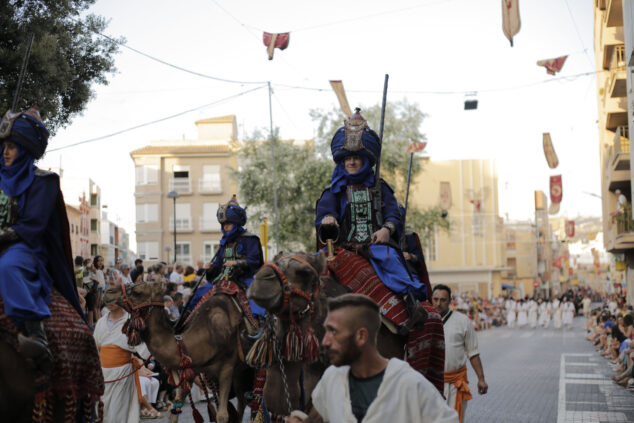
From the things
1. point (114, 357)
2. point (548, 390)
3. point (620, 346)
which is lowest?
point (548, 390)

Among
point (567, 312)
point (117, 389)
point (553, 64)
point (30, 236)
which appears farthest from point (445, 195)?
point (30, 236)

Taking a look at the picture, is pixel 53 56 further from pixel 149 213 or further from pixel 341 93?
pixel 149 213

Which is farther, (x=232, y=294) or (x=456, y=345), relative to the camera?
(x=456, y=345)

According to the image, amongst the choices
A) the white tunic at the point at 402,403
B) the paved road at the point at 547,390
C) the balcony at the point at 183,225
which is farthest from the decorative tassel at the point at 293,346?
the balcony at the point at 183,225

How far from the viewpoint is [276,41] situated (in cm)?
2539

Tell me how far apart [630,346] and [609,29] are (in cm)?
1931

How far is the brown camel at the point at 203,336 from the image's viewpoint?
1016 cm

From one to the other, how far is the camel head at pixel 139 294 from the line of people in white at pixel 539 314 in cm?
4811

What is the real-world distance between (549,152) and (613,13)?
5847mm

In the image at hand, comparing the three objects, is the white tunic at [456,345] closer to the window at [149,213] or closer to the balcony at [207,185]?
the balcony at [207,185]

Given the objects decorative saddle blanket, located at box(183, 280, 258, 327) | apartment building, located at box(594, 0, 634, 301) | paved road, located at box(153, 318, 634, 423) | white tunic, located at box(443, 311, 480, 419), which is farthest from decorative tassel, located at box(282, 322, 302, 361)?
apartment building, located at box(594, 0, 634, 301)

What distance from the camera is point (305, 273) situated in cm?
658

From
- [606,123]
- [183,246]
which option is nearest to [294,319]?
[606,123]

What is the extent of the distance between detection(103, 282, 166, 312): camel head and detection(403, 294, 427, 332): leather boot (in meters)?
3.98
